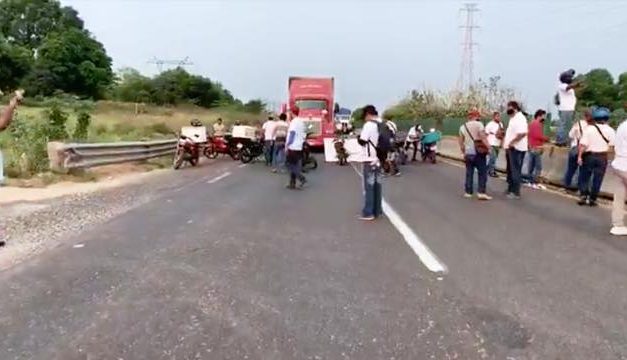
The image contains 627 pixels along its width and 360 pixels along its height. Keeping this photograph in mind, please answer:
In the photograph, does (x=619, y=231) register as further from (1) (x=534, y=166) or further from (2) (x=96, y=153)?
(2) (x=96, y=153)

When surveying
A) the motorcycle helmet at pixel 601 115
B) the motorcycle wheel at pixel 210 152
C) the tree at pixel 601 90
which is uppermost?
the tree at pixel 601 90

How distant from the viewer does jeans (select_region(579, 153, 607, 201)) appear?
44.1 ft

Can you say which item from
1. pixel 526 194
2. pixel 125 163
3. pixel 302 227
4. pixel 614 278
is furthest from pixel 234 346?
pixel 125 163

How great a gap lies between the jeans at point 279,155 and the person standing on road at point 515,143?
8631 mm

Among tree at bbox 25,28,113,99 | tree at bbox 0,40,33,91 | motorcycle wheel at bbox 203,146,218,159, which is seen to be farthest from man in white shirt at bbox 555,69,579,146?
tree at bbox 0,40,33,91

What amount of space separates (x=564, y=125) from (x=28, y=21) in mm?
108983

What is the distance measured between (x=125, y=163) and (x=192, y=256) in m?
15.2

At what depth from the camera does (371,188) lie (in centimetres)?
1154

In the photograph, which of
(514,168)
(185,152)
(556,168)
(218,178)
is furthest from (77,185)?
(556,168)

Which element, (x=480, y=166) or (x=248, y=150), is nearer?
(x=480, y=166)

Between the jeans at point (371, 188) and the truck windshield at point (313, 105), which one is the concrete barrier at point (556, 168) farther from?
the truck windshield at point (313, 105)

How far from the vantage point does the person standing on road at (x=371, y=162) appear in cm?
1142

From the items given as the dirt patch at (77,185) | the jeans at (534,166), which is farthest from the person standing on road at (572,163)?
the dirt patch at (77,185)

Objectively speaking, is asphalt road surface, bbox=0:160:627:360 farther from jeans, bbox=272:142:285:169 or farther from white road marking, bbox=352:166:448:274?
jeans, bbox=272:142:285:169
